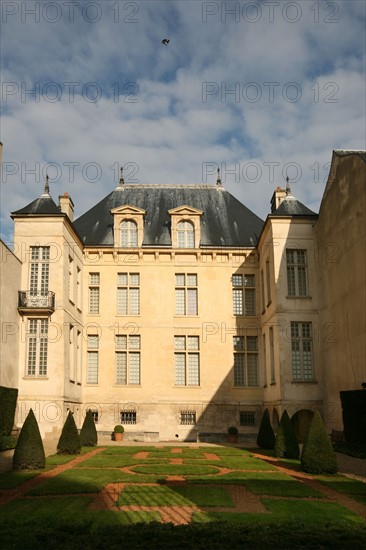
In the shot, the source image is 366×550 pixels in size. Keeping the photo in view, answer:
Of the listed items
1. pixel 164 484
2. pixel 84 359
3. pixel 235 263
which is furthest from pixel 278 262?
pixel 164 484

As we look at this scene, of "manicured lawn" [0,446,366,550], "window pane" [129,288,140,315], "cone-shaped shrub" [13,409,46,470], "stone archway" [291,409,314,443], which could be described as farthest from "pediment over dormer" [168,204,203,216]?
"cone-shaped shrub" [13,409,46,470]

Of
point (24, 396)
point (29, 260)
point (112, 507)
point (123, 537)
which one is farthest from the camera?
point (29, 260)

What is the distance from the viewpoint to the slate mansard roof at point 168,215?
3016 centimetres

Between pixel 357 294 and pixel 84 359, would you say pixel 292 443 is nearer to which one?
pixel 357 294

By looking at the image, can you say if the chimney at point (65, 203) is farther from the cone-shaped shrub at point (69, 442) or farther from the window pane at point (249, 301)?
the cone-shaped shrub at point (69, 442)

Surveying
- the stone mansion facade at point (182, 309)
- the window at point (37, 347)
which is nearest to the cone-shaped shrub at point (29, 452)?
the stone mansion facade at point (182, 309)

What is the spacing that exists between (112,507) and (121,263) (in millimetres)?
19771

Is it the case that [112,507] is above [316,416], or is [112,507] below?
below

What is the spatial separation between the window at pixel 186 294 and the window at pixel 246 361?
2754mm

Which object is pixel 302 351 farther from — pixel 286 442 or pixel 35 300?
pixel 35 300

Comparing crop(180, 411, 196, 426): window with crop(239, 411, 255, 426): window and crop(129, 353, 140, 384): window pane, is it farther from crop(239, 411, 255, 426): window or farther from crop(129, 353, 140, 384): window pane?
crop(129, 353, 140, 384): window pane

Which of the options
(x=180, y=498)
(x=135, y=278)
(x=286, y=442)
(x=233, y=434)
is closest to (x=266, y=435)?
(x=286, y=442)

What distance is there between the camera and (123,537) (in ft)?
25.2

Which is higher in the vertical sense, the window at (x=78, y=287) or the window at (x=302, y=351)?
the window at (x=78, y=287)
